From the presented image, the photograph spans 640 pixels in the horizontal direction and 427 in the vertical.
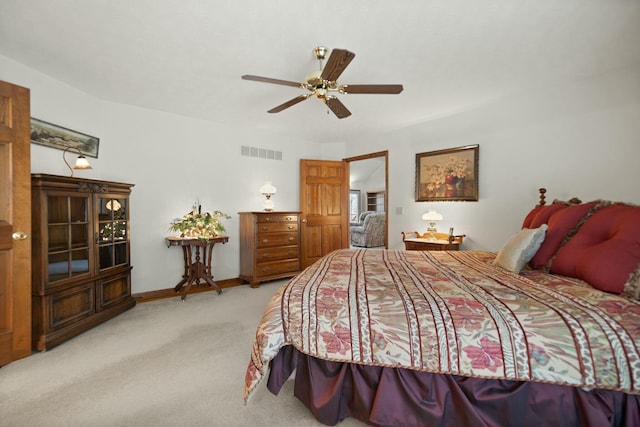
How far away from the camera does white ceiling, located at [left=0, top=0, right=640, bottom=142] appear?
1.91 m

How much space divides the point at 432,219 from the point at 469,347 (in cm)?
306

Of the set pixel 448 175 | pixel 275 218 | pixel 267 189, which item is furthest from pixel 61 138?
pixel 448 175

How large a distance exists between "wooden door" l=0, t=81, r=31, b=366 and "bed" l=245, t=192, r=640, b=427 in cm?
201

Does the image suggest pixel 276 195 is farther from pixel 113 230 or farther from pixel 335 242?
pixel 113 230

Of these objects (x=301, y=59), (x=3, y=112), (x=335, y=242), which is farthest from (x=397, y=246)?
(x=3, y=112)

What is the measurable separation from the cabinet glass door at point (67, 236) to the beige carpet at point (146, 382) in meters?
0.61

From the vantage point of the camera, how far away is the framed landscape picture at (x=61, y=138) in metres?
2.71

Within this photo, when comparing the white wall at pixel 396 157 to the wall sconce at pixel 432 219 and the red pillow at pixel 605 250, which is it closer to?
the wall sconce at pixel 432 219

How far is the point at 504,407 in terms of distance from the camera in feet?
4.06

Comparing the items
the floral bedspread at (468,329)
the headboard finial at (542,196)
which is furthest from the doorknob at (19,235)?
the headboard finial at (542,196)

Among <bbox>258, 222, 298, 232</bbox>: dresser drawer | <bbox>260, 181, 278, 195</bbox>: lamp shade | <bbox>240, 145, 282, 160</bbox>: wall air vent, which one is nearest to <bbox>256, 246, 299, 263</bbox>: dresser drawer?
<bbox>258, 222, 298, 232</bbox>: dresser drawer

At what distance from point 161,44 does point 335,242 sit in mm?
4007

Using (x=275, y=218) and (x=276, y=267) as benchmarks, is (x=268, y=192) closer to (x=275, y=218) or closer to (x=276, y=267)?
(x=275, y=218)

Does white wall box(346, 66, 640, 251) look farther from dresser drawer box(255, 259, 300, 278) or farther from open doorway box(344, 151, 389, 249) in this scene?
open doorway box(344, 151, 389, 249)
